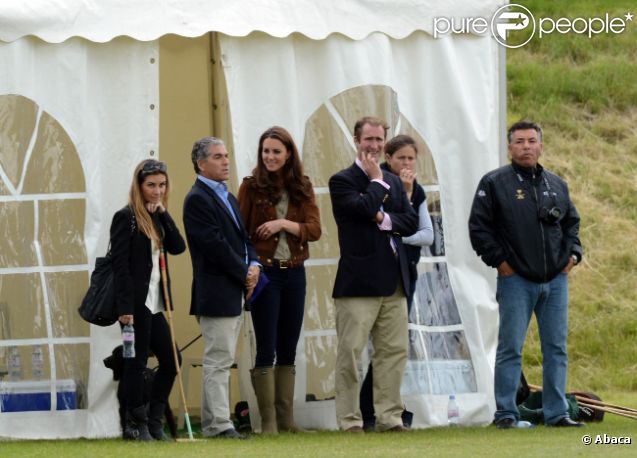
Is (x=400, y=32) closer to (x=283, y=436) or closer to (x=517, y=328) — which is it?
(x=517, y=328)

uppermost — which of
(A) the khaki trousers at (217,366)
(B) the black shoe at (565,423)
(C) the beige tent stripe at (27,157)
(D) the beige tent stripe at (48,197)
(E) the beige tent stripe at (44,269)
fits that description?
(C) the beige tent stripe at (27,157)

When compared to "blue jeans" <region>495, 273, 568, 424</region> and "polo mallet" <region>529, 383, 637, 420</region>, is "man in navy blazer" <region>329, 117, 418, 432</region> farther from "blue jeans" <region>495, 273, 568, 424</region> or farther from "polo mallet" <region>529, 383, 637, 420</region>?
"polo mallet" <region>529, 383, 637, 420</region>

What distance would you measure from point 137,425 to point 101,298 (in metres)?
0.69

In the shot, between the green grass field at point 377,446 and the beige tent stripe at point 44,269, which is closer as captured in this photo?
the green grass field at point 377,446

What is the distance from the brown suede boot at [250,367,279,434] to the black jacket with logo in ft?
4.43

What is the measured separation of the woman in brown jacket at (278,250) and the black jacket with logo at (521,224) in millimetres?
927

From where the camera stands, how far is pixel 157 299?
737 cm

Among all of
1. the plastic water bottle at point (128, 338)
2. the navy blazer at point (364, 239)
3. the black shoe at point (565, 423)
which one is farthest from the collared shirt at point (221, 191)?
the black shoe at point (565, 423)

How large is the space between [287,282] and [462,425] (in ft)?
4.51

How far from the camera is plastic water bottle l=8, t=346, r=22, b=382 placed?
7688mm

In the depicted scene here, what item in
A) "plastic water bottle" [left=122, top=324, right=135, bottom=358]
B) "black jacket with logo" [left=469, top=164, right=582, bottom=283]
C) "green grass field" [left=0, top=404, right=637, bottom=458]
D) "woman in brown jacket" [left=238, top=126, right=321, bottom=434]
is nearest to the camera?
"green grass field" [left=0, top=404, right=637, bottom=458]

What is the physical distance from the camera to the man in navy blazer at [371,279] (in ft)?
24.4

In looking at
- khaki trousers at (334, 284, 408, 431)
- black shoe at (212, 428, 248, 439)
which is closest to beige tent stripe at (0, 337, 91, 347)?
black shoe at (212, 428, 248, 439)

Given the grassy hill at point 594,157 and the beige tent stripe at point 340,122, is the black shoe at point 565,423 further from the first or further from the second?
the grassy hill at point 594,157
